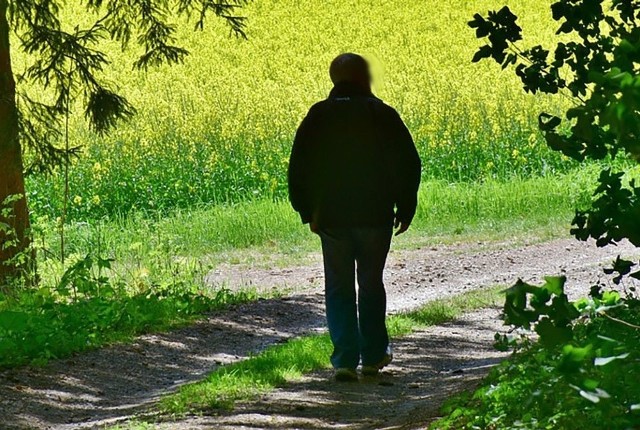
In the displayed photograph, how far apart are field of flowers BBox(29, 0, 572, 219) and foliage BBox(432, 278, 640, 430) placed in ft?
36.1

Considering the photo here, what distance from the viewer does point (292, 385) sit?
8172 mm

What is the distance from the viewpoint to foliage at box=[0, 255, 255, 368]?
29.7 ft

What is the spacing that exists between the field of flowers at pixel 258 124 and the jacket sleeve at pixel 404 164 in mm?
8651

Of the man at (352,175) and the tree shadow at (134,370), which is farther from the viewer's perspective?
the man at (352,175)

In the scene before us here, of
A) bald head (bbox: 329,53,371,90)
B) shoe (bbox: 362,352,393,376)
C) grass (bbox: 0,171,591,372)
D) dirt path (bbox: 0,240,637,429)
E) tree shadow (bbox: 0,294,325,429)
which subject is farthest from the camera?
grass (bbox: 0,171,591,372)

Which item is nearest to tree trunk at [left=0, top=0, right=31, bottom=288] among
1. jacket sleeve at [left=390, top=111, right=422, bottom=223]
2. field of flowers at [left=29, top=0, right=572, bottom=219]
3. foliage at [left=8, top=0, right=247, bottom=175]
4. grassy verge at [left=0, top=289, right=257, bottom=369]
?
foliage at [left=8, top=0, right=247, bottom=175]

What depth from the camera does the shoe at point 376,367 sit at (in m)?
8.32

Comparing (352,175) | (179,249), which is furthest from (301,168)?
(179,249)

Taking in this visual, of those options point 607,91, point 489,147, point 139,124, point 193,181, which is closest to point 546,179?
point 489,147

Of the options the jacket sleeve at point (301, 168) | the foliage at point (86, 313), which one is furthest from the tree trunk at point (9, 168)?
the jacket sleeve at point (301, 168)

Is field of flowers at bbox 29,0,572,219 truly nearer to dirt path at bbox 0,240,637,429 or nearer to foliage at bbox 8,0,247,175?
foliage at bbox 8,0,247,175

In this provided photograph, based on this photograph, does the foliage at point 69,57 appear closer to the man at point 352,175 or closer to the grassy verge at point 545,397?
the man at point 352,175

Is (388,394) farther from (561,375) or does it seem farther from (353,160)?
(561,375)

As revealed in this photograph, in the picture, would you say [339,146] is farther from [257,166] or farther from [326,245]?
[257,166]
